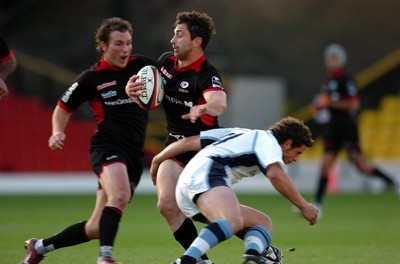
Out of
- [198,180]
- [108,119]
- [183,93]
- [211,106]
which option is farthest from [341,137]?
[198,180]

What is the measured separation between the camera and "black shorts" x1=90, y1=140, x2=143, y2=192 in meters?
7.51

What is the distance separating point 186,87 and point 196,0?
15203 millimetres

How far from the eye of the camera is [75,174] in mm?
20531

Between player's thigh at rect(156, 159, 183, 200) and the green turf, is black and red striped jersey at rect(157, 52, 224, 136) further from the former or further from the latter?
the green turf

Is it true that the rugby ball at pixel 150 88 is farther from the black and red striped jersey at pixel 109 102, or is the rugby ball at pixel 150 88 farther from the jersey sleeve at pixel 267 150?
the jersey sleeve at pixel 267 150

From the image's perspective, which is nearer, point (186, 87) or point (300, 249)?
point (186, 87)

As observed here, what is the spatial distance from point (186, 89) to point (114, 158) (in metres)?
0.84

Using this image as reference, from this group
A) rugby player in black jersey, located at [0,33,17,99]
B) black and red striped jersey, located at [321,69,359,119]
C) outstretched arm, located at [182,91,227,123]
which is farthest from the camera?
black and red striped jersey, located at [321,69,359,119]

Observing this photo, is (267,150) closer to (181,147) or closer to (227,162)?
(227,162)

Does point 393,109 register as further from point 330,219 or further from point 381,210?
point 330,219

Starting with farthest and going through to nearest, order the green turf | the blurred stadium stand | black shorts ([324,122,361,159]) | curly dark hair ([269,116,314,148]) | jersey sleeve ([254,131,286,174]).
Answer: the blurred stadium stand < black shorts ([324,122,361,159]) < the green turf < curly dark hair ([269,116,314,148]) < jersey sleeve ([254,131,286,174])

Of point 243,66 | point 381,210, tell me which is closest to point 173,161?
point 381,210

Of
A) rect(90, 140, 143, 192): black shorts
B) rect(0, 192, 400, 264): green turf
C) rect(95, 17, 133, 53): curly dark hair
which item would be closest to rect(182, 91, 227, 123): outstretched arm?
rect(90, 140, 143, 192): black shorts

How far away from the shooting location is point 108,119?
25.6 feet
